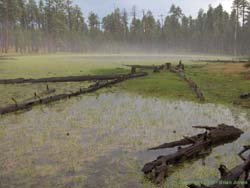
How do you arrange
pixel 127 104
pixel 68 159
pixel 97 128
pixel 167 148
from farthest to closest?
1. pixel 127 104
2. pixel 97 128
3. pixel 167 148
4. pixel 68 159

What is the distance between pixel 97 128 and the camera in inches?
354

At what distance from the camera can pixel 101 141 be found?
775 centimetres

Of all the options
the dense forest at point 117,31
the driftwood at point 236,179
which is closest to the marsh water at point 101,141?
the driftwood at point 236,179

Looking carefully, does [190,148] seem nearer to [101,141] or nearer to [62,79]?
[101,141]

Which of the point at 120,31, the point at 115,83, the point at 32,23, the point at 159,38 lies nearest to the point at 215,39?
the point at 159,38

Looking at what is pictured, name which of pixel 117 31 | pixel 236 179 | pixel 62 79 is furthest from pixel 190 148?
pixel 117 31

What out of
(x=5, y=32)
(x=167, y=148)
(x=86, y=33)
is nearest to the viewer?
(x=167, y=148)

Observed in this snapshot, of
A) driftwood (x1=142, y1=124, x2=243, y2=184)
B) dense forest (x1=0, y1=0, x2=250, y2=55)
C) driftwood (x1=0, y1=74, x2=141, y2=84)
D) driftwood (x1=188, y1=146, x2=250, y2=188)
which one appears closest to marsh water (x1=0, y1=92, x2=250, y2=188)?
driftwood (x1=142, y1=124, x2=243, y2=184)

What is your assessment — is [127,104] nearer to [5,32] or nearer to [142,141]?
[142,141]

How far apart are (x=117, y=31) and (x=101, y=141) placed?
10535cm

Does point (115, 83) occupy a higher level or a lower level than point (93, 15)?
lower

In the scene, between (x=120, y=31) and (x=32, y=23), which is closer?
(x=32, y=23)

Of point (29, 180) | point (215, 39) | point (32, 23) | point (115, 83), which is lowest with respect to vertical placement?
point (29, 180)

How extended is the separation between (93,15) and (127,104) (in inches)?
3991
